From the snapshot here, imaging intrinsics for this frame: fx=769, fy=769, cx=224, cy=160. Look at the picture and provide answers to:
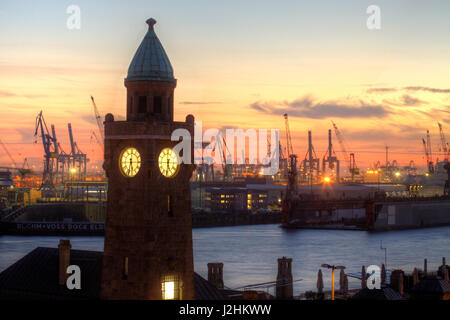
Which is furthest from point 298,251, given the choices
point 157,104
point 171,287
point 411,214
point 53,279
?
point 157,104

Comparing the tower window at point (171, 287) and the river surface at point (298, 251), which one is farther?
the river surface at point (298, 251)

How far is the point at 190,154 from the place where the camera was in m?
17.2

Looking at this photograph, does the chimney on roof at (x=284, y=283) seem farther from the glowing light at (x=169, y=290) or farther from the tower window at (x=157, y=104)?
the tower window at (x=157, y=104)

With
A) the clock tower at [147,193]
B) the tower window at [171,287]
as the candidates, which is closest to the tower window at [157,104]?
the clock tower at [147,193]

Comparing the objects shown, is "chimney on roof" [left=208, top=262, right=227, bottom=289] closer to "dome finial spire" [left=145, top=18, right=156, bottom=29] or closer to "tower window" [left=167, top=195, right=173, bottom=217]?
"tower window" [left=167, top=195, right=173, bottom=217]

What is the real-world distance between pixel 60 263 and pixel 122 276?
673 cm

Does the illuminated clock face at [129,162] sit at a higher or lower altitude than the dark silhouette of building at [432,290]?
higher

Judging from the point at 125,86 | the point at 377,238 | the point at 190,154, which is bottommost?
the point at 377,238

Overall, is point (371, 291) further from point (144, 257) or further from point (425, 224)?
point (425, 224)

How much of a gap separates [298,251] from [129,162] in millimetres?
66898

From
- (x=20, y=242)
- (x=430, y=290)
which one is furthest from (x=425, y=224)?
(x=430, y=290)

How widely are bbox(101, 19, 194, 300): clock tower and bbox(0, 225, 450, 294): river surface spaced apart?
31119mm

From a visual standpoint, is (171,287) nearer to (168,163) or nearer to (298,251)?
(168,163)

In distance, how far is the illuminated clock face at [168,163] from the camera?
16.7 m
